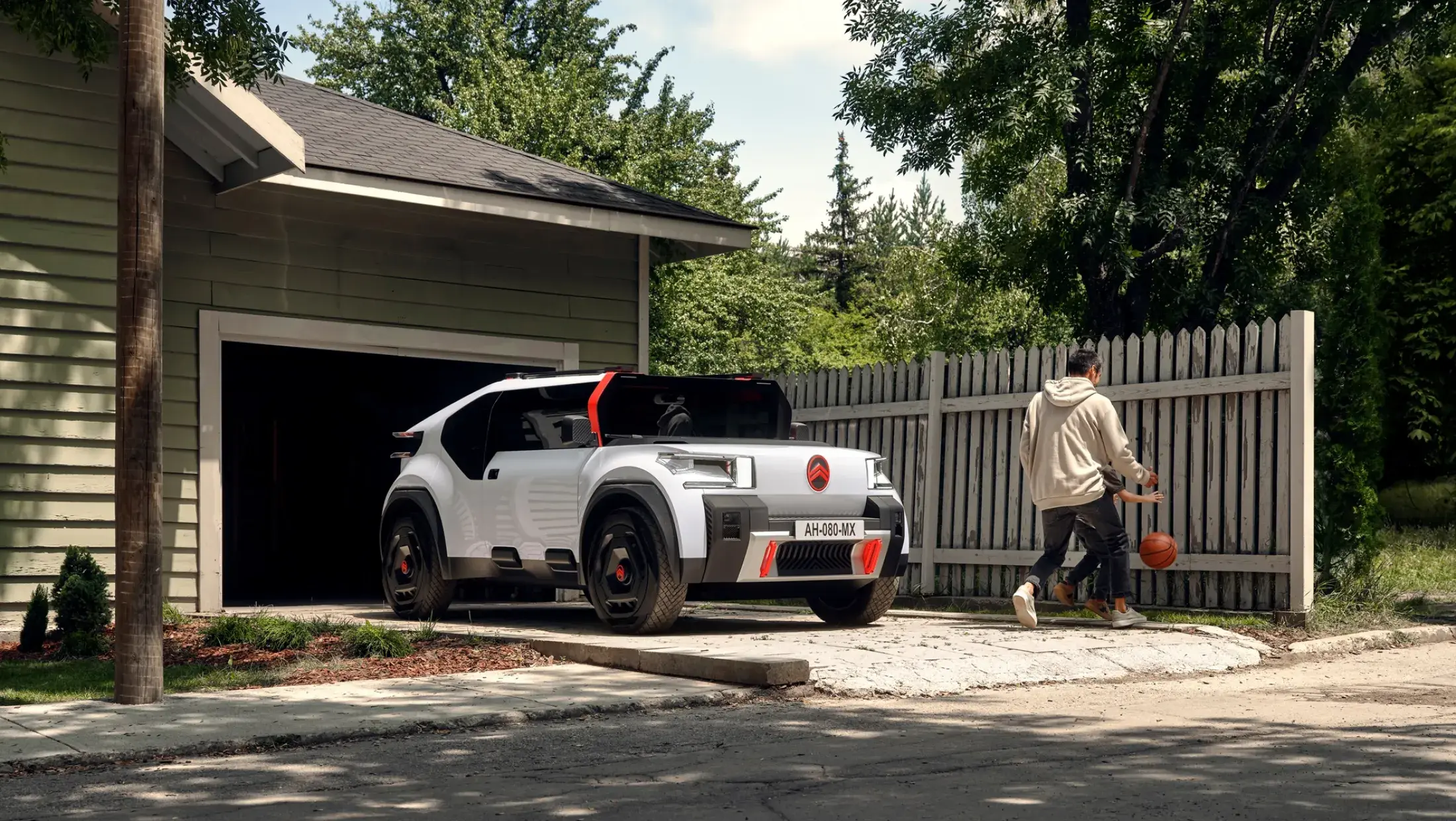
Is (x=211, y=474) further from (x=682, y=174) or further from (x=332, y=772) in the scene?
(x=682, y=174)

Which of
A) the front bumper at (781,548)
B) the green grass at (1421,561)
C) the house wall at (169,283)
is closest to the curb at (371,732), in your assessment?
the front bumper at (781,548)

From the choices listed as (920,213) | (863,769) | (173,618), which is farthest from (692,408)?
(920,213)

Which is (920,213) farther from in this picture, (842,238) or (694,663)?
(694,663)

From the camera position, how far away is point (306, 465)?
20.8m

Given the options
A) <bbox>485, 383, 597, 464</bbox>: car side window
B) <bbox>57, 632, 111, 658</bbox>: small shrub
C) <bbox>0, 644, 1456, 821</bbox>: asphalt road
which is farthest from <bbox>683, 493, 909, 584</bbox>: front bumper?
<bbox>57, 632, 111, 658</bbox>: small shrub

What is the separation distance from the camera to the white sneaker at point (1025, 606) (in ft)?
32.0

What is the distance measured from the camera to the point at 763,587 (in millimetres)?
9727

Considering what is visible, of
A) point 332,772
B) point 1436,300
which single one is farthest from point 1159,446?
point 1436,300

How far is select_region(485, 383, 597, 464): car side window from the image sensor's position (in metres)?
10.7

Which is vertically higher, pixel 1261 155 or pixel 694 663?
pixel 1261 155

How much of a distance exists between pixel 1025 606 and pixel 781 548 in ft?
5.31

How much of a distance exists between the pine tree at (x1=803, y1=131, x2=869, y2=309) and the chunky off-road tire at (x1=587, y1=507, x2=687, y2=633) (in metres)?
64.2

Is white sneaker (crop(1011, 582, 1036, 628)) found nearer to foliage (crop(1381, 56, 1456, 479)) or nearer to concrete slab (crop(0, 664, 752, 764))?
concrete slab (crop(0, 664, 752, 764))

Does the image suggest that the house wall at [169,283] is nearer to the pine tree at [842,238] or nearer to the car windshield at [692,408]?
the car windshield at [692,408]
